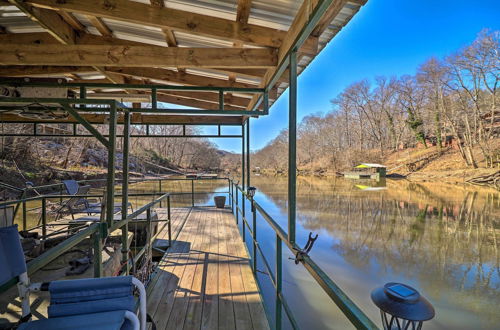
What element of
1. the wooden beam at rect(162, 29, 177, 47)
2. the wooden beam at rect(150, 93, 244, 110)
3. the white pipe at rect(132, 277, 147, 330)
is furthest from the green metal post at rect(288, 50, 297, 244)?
the wooden beam at rect(150, 93, 244, 110)

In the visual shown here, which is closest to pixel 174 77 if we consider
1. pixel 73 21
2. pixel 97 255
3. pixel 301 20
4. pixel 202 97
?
pixel 202 97

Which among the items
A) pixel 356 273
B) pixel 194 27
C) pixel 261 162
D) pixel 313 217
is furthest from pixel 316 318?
pixel 261 162

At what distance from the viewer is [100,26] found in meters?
2.17

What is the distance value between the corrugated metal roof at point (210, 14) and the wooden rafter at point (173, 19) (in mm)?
45

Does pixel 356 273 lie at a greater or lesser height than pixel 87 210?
lesser

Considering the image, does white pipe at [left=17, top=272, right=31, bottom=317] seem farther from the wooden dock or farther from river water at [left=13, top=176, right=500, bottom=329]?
river water at [left=13, top=176, right=500, bottom=329]

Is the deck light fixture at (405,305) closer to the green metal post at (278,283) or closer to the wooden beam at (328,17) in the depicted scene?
the green metal post at (278,283)

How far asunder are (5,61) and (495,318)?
7645mm

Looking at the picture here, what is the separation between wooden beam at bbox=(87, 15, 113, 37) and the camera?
6.67 feet

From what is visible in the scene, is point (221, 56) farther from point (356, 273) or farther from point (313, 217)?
point (313, 217)

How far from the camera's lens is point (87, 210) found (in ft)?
13.7

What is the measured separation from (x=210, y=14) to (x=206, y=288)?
2410mm

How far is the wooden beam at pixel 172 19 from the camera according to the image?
1670 millimetres

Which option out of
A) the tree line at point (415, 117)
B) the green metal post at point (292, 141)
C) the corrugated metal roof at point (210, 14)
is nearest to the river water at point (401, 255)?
the green metal post at point (292, 141)
